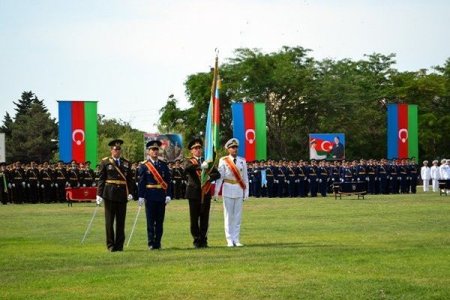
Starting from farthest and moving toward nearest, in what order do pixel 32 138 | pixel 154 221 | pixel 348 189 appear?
pixel 32 138 → pixel 348 189 → pixel 154 221

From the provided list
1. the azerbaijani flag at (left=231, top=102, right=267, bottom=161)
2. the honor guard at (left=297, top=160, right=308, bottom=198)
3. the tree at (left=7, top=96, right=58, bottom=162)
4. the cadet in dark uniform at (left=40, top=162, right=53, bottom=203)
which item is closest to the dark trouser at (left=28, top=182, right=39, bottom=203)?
the cadet in dark uniform at (left=40, top=162, right=53, bottom=203)

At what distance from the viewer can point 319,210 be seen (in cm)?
3303

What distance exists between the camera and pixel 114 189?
18.8 metres

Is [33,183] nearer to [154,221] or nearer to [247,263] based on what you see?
[154,221]

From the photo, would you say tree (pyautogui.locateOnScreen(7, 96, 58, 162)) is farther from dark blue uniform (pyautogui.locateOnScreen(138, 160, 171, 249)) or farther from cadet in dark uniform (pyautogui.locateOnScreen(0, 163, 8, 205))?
dark blue uniform (pyautogui.locateOnScreen(138, 160, 171, 249))

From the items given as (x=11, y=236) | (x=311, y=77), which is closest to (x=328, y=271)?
(x=11, y=236)

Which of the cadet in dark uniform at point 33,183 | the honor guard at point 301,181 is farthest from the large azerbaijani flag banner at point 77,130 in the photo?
the honor guard at point 301,181

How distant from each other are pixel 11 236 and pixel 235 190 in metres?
5.89

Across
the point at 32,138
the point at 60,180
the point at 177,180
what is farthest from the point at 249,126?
the point at 32,138

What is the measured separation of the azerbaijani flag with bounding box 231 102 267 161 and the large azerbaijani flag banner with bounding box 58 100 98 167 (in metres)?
9.27

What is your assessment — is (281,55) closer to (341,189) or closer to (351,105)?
(351,105)

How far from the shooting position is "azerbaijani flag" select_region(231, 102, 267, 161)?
49375 mm

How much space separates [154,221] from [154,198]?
419 mm

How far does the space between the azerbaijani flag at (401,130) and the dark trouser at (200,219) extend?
34.9m
